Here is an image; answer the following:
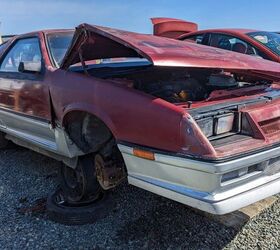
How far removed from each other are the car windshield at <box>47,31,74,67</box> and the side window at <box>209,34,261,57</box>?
3062 millimetres

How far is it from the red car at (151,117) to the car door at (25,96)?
0.02m

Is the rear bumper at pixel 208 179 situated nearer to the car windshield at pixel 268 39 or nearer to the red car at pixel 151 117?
the red car at pixel 151 117

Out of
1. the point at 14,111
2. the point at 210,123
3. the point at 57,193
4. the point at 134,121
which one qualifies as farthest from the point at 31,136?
the point at 210,123

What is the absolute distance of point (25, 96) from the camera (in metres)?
3.66

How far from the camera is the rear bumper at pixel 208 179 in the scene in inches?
84.2

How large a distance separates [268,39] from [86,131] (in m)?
4.16

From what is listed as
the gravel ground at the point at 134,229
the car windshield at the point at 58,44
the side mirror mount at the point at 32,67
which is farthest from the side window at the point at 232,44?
the side mirror mount at the point at 32,67

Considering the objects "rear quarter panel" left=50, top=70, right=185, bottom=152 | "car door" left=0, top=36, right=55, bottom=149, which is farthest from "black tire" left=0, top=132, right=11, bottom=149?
"rear quarter panel" left=50, top=70, right=185, bottom=152

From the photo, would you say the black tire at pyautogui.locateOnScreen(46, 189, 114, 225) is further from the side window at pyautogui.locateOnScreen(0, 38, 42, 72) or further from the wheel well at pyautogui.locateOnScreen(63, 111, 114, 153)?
Result: the side window at pyautogui.locateOnScreen(0, 38, 42, 72)

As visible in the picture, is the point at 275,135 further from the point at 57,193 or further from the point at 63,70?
the point at 57,193

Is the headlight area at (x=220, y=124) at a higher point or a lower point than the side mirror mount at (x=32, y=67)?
lower

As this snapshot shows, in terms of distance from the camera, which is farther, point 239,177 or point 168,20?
point 168,20

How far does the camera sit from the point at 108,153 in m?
2.93

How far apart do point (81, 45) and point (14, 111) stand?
1.49 meters
